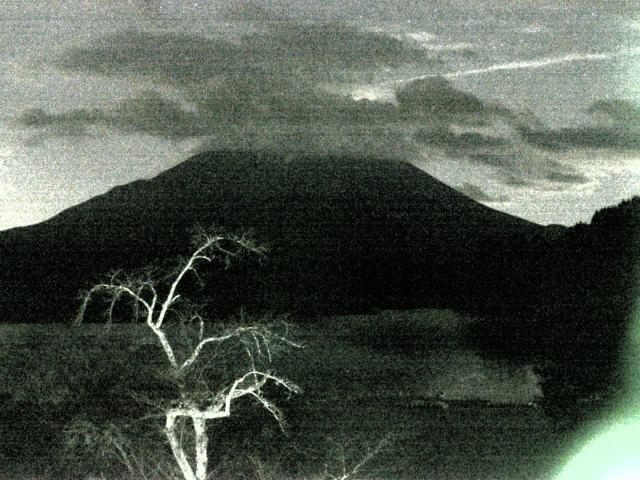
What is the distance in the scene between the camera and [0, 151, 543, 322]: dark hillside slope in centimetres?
1012

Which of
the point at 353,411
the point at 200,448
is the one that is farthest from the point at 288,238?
the point at 200,448

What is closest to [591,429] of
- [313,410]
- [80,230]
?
[313,410]

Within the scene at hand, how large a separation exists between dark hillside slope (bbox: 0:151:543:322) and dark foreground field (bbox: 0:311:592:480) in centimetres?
54

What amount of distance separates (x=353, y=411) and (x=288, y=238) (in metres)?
3.08

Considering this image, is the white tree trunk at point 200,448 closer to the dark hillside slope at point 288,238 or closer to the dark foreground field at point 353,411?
the dark foreground field at point 353,411

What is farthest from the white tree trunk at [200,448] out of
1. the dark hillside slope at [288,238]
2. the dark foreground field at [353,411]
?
the dark hillside slope at [288,238]

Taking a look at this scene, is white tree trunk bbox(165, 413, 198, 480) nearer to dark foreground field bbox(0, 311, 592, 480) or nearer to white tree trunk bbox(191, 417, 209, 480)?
white tree trunk bbox(191, 417, 209, 480)

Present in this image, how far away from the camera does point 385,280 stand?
1080cm

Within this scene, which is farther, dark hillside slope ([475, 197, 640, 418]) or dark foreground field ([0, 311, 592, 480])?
dark hillside slope ([475, 197, 640, 418])

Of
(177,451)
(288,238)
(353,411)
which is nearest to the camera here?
(177,451)

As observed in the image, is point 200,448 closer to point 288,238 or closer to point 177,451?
point 177,451

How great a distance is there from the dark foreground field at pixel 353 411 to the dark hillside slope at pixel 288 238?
536mm

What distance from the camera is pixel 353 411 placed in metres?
9.17

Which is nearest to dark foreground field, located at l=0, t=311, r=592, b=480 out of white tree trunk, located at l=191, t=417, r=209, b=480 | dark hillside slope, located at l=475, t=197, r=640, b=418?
dark hillside slope, located at l=475, t=197, r=640, b=418
